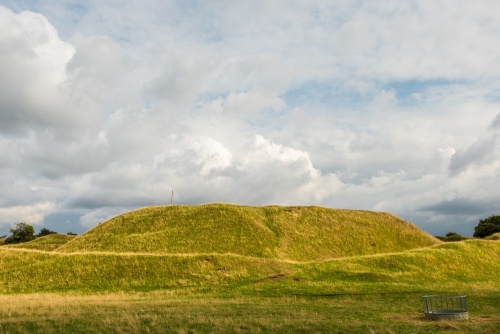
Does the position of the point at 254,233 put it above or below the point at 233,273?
above

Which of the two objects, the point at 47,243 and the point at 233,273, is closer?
the point at 233,273

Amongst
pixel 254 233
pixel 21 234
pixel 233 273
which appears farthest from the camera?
pixel 21 234

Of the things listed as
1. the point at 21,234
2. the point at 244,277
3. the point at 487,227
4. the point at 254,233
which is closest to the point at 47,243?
the point at 21,234

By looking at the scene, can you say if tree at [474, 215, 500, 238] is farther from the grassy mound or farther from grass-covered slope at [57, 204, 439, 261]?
the grassy mound

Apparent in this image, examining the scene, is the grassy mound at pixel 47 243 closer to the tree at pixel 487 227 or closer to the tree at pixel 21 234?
the tree at pixel 21 234

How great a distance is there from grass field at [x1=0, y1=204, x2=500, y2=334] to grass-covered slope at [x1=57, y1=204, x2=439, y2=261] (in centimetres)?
37

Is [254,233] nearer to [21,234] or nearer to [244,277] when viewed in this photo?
[244,277]

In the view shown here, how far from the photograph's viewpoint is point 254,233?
86.2 m

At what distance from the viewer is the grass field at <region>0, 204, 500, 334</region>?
23.8m

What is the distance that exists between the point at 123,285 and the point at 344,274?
96.9 feet

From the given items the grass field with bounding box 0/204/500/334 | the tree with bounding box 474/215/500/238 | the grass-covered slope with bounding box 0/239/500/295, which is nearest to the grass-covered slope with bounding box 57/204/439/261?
the grass field with bounding box 0/204/500/334

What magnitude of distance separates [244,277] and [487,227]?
11901 centimetres

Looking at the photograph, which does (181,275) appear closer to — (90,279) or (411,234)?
(90,279)

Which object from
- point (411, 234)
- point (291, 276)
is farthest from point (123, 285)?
point (411, 234)
